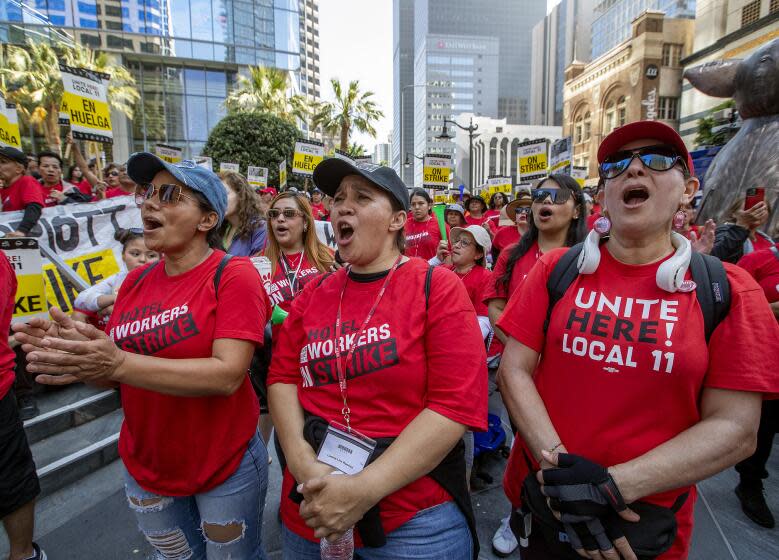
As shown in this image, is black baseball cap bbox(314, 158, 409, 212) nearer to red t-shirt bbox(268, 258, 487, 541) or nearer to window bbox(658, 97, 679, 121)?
red t-shirt bbox(268, 258, 487, 541)

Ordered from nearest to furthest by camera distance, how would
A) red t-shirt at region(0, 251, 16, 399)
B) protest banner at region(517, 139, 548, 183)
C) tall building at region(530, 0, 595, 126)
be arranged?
red t-shirt at region(0, 251, 16, 399) < protest banner at region(517, 139, 548, 183) < tall building at region(530, 0, 595, 126)

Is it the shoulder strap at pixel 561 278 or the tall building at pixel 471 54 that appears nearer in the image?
the shoulder strap at pixel 561 278

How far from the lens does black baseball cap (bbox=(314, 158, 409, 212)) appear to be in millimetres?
1698

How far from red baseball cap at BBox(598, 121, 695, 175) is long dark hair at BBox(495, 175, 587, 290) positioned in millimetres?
1612

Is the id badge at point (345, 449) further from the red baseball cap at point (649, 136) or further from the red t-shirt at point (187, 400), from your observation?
the red baseball cap at point (649, 136)

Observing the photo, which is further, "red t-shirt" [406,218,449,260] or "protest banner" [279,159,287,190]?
"protest banner" [279,159,287,190]

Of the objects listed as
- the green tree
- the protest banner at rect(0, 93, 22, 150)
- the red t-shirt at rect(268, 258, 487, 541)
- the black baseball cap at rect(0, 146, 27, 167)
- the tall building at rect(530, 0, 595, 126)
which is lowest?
the red t-shirt at rect(268, 258, 487, 541)

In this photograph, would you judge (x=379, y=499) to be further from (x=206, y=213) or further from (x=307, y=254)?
(x=307, y=254)

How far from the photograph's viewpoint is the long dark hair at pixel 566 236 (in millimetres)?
3201

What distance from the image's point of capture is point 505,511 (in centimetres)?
318

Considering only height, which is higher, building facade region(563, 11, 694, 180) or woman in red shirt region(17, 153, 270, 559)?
building facade region(563, 11, 694, 180)

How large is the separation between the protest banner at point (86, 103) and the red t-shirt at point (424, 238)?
4.44 metres

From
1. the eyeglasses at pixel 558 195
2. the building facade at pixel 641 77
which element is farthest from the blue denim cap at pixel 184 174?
the building facade at pixel 641 77

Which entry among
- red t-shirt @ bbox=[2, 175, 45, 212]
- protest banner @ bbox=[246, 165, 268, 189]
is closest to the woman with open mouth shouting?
red t-shirt @ bbox=[2, 175, 45, 212]
